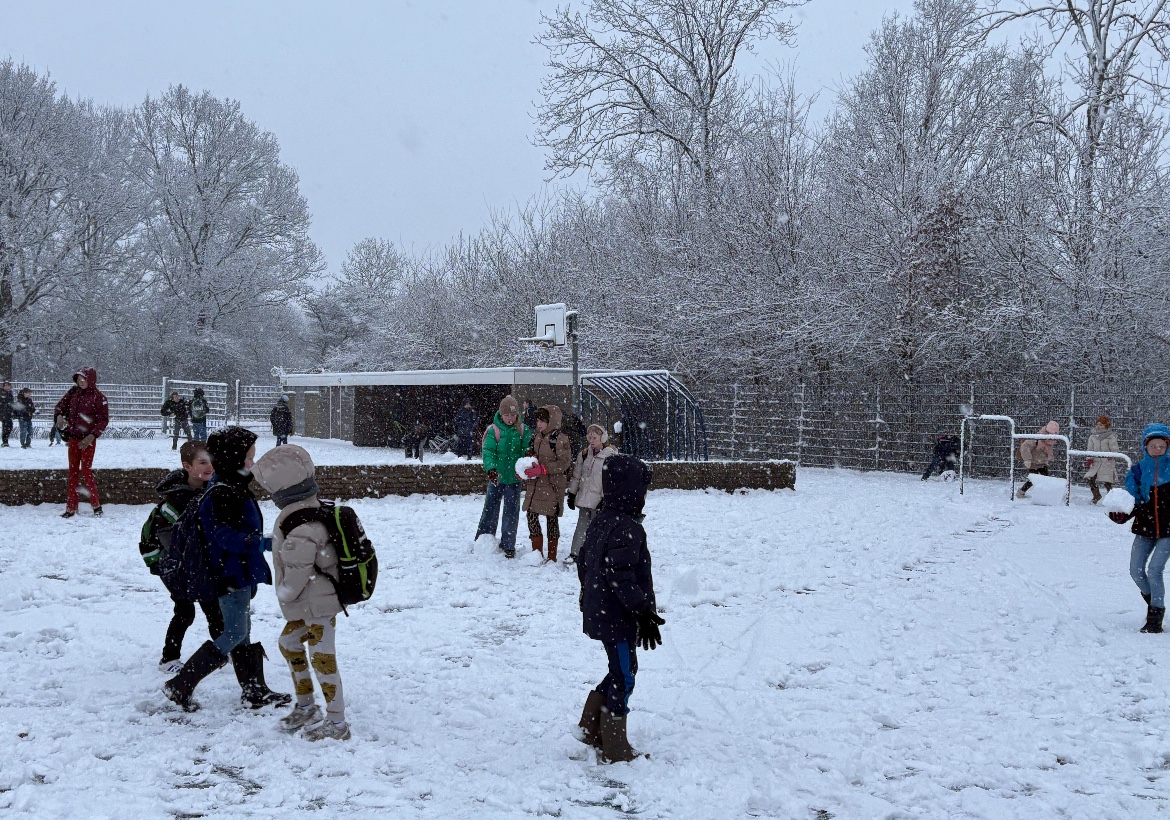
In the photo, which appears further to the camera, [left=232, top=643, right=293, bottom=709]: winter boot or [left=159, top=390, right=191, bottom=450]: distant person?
[left=159, top=390, right=191, bottom=450]: distant person

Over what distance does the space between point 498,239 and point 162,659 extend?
114 ft

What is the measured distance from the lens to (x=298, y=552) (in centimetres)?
468

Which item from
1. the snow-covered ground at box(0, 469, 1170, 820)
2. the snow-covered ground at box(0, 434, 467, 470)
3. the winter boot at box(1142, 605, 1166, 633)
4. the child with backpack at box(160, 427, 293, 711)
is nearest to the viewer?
the snow-covered ground at box(0, 469, 1170, 820)

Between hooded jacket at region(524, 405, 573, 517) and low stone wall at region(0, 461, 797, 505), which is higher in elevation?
hooded jacket at region(524, 405, 573, 517)

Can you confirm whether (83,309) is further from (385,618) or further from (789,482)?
(385,618)

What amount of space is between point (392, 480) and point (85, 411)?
188 inches

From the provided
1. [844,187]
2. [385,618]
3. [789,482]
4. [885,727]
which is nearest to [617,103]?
[844,187]

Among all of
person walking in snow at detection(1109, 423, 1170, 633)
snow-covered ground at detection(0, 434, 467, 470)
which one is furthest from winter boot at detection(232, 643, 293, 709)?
snow-covered ground at detection(0, 434, 467, 470)

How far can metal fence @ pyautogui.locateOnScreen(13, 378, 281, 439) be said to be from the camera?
30.6 metres

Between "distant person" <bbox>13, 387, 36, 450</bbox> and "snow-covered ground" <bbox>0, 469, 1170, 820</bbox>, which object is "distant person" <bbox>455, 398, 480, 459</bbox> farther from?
"snow-covered ground" <bbox>0, 469, 1170, 820</bbox>

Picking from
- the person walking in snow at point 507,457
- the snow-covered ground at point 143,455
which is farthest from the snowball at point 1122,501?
the snow-covered ground at point 143,455

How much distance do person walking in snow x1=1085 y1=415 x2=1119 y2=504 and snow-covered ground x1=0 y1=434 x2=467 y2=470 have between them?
11.3 m

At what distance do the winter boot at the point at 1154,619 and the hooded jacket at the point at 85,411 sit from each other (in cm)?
1060

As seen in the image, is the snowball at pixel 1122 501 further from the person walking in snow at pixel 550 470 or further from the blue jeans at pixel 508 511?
the blue jeans at pixel 508 511
